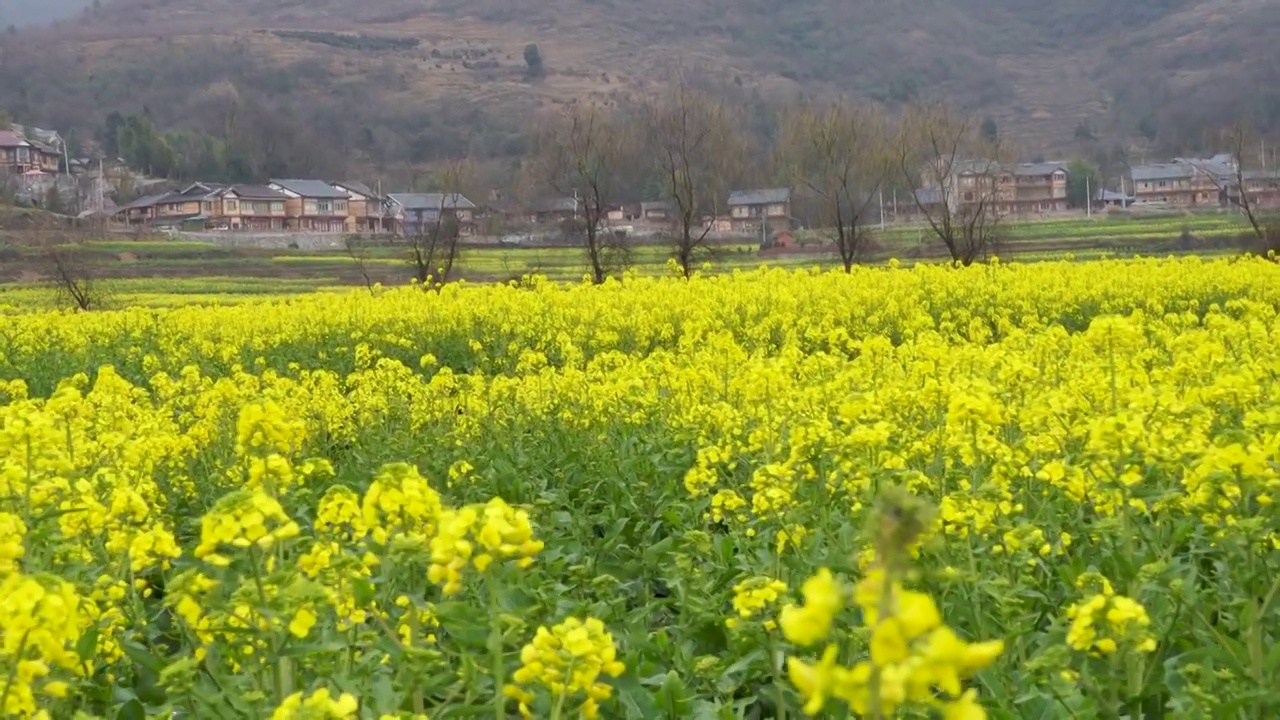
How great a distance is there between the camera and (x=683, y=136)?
94.0 feet

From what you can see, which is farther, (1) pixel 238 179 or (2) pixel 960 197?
(1) pixel 238 179

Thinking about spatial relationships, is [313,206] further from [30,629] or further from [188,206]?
[30,629]

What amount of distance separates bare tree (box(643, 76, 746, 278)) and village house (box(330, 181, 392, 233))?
1831 inches

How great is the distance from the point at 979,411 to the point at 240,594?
2163 millimetres

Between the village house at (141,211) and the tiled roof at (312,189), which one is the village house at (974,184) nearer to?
the tiled roof at (312,189)

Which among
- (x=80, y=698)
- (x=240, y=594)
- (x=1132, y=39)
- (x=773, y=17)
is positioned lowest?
(x=80, y=698)

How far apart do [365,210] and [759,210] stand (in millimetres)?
29024

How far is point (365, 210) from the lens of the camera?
8531 centimetres

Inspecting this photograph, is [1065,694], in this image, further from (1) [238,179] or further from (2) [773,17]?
(2) [773,17]

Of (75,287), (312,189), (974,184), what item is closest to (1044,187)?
(312,189)

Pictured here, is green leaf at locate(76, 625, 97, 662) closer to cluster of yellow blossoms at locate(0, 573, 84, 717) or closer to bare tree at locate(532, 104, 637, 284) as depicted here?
cluster of yellow blossoms at locate(0, 573, 84, 717)

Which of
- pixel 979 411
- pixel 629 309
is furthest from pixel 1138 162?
pixel 979 411

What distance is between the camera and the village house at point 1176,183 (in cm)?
7356

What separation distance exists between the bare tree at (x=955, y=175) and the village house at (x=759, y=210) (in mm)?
31360
